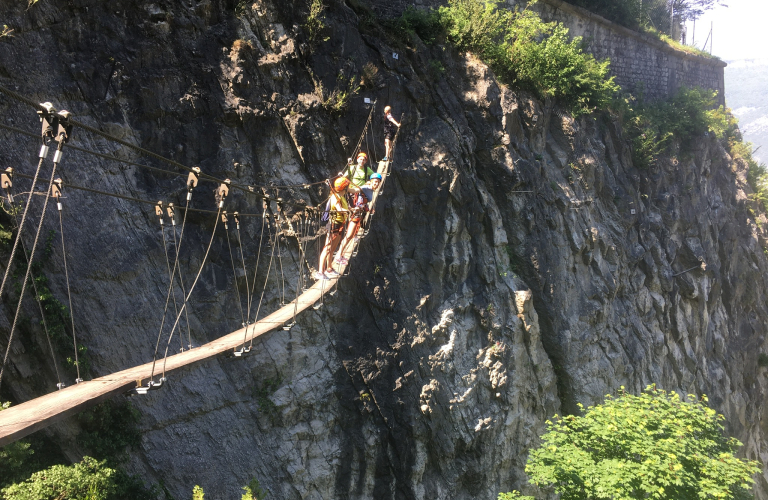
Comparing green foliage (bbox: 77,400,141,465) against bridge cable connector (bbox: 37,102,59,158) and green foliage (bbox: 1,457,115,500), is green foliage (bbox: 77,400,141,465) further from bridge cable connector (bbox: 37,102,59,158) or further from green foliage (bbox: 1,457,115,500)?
bridge cable connector (bbox: 37,102,59,158)

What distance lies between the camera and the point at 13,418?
2.98 m

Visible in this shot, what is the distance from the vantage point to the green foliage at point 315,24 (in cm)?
846

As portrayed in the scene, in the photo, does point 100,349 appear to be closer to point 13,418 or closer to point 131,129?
point 131,129

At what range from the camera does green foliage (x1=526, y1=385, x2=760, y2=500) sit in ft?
20.8

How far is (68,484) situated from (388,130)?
6.74 m

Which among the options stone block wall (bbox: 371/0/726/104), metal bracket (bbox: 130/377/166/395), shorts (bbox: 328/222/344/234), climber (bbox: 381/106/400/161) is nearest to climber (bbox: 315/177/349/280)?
shorts (bbox: 328/222/344/234)

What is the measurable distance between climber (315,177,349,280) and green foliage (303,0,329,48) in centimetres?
295

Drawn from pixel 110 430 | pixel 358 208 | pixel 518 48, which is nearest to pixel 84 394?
pixel 110 430

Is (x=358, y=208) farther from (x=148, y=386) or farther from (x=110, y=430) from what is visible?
(x=110, y=430)

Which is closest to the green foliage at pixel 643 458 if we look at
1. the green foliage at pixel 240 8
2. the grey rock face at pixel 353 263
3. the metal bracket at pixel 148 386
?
the grey rock face at pixel 353 263

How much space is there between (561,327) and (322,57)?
6.93 meters

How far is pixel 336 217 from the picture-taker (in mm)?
7191

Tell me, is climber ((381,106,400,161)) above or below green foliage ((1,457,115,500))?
above

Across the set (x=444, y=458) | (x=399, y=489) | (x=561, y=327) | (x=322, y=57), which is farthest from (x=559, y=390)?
(x=322, y=57)
